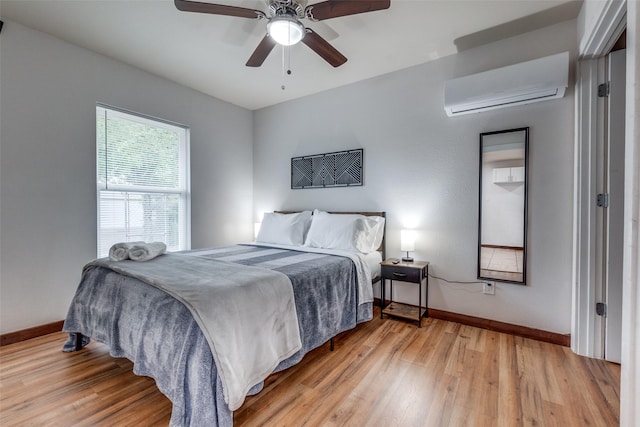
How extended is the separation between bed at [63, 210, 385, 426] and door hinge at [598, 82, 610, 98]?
2008mm

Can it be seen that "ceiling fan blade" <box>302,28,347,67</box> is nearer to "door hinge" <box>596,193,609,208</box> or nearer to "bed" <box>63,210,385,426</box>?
"bed" <box>63,210,385,426</box>

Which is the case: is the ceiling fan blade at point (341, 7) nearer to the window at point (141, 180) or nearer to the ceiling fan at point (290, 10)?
the ceiling fan at point (290, 10)

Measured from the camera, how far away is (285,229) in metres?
3.35

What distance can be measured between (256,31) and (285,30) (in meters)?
0.84

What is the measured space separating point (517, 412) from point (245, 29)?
3257mm

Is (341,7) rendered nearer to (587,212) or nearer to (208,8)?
(208,8)

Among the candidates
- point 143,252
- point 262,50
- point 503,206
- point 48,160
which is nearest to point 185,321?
point 143,252

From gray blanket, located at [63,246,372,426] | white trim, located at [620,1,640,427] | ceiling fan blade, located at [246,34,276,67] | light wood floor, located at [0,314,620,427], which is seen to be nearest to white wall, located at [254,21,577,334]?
light wood floor, located at [0,314,620,427]

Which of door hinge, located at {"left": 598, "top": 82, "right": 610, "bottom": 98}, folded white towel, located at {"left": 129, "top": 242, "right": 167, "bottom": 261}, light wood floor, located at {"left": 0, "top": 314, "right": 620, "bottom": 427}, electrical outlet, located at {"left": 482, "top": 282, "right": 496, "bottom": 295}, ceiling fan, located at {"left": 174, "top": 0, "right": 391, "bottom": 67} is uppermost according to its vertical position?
ceiling fan, located at {"left": 174, "top": 0, "right": 391, "bottom": 67}

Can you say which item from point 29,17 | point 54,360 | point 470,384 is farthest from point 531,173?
point 29,17

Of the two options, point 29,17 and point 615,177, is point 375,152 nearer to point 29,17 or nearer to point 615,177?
point 615,177

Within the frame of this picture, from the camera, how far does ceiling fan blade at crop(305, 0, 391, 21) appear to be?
1.64 meters

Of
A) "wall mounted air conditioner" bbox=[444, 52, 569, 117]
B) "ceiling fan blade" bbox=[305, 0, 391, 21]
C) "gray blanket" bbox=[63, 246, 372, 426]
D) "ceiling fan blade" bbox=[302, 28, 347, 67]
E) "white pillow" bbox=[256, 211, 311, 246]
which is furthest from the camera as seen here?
"white pillow" bbox=[256, 211, 311, 246]

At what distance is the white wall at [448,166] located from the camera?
2395 millimetres
